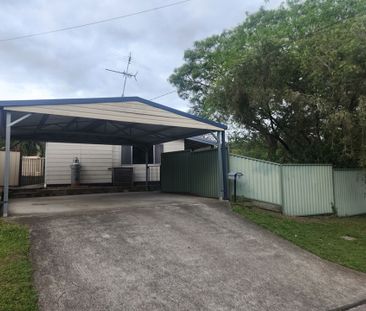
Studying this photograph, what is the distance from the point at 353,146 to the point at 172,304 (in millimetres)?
7587

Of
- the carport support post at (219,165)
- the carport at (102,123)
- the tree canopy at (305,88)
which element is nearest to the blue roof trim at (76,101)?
the carport at (102,123)

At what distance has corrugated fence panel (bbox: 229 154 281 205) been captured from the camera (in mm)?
9012

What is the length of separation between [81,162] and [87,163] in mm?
255

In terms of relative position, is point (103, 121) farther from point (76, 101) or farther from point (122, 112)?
point (76, 101)

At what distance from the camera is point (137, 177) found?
15.1m

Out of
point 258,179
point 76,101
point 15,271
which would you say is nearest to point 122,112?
point 76,101

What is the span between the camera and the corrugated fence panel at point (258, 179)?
29.6 feet

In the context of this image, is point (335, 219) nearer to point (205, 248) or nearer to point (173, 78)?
point (205, 248)

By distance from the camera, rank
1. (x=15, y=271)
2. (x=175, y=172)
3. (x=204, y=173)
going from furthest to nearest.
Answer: (x=175, y=172), (x=204, y=173), (x=15, y=271)

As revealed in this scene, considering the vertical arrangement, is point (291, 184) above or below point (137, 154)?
below

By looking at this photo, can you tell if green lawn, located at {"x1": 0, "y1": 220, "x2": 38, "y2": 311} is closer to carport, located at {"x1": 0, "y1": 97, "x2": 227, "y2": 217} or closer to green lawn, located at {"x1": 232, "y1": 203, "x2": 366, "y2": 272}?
carport, located at {"x1": 0, "y1": 97, "x2": 227, "y2": 217}

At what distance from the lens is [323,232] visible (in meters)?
7.71

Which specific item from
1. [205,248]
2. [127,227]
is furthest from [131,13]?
[205,248]

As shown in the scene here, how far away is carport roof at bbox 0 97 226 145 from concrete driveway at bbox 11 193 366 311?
232 cm
